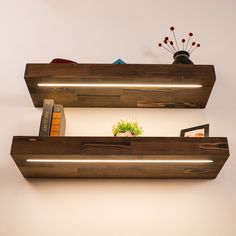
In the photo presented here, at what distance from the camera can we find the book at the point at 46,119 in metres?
2.20

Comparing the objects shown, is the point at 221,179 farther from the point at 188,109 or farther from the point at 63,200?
the point at 63,200

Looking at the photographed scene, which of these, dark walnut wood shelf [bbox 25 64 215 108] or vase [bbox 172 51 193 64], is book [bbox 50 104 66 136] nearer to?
dark walnut wood shelf [bbox 25 64 215 108]

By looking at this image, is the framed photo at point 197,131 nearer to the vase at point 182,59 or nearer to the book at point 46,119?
the vase at point 182,59

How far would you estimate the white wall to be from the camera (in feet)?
7.24

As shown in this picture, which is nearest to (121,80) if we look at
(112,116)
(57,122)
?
(112,116)

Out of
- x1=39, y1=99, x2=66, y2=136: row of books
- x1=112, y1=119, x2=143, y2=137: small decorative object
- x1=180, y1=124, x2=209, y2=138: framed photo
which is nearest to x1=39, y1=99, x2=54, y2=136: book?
x1=39, y1=99, x2=66, y2=136: row of books

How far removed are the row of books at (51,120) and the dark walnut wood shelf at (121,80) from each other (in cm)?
17

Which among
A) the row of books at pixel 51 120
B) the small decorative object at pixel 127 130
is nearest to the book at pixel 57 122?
the row of books at pixel 51 120

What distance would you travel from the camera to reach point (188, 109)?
262 centimetres

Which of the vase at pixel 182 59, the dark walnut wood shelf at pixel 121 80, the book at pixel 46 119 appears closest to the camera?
the book at pixel 46 119

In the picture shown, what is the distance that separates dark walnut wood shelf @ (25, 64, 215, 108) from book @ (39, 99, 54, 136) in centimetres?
15

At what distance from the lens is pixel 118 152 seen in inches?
80.4

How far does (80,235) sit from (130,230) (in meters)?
0.29

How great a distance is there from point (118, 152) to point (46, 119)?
51 cm
